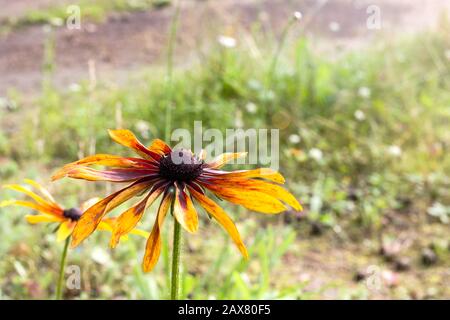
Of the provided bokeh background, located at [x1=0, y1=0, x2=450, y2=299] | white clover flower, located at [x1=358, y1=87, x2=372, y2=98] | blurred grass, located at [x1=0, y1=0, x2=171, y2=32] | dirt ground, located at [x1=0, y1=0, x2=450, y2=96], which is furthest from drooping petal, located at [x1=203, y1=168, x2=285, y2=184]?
blurred grass, located at [x1=0, y1=0, x2=171, y2=32]

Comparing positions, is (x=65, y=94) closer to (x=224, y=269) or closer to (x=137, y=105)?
(x=137, y=105)

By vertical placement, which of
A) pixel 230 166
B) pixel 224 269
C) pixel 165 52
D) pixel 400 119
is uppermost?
pixel 165 52

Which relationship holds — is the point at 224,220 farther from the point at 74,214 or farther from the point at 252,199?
the point at 74,214

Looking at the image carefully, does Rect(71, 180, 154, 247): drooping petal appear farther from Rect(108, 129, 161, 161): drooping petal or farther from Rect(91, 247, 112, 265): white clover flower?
Rect(91, 247, 112, 265): white clover flower

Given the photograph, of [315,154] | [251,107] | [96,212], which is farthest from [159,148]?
[251,107]

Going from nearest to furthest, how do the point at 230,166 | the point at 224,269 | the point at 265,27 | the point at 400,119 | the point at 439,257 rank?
the point at 224,269 < the point at 439,257 < the point at 230,166 < the point at 400,119 < the point at 265,27

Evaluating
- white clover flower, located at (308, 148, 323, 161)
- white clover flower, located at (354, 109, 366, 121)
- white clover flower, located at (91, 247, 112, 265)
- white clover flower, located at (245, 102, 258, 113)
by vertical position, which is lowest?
white clover flower, located at (91, 247, 112, 265)

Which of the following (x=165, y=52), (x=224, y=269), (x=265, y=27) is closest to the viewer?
(x=224, y=269)

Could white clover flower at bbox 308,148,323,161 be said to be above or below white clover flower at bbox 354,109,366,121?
below
